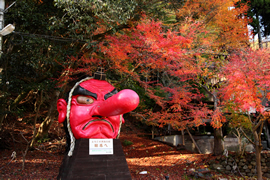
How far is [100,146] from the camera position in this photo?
4.29 meters

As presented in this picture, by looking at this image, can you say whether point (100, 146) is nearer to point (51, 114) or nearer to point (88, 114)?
point (88, 114)

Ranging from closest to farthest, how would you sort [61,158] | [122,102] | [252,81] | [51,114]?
1. [122,102]
2. [252,81]
3. [51,114]
4. [61,158]

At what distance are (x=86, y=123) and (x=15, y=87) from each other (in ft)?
14.9

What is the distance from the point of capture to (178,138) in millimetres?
14023

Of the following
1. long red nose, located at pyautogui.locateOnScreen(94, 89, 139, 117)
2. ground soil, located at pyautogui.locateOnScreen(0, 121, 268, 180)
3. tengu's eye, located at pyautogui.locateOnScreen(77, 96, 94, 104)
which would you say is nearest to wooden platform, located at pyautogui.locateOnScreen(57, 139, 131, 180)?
tengu's eye, located at pyautogui.locateOnScreen(77, 96, 94, 104)

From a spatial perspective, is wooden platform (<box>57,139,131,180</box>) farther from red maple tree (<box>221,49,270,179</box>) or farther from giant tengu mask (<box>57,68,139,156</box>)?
red maple tree (<box>221,49,270,179</box>)

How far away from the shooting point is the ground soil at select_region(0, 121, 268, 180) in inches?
317

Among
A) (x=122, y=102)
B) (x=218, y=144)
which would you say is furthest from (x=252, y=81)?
(x=122, y=102)

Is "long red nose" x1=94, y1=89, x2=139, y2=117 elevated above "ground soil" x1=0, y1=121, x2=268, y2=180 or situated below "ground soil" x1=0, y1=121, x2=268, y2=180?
above

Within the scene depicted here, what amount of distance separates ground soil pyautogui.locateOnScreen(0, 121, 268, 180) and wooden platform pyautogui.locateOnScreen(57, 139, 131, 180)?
2.72 m

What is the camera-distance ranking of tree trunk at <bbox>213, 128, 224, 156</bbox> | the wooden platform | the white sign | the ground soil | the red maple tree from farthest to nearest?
tree trunk at <bbox>213, 128, 224, 156</bbox> → the ground soil → the red maple tree → the white sign → the wooden platform

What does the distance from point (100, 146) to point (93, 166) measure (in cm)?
39

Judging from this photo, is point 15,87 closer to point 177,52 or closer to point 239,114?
point 177,52

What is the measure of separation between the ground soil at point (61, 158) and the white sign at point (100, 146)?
115 inches
